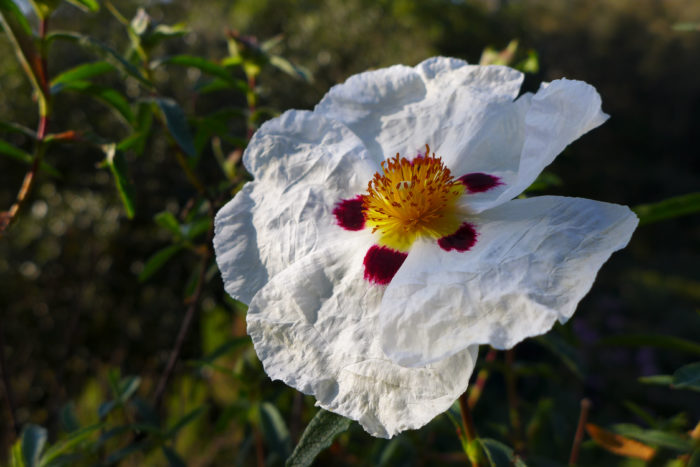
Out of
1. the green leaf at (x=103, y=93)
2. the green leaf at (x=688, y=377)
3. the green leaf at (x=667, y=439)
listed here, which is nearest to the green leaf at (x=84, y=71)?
the green leaf at (x=103, y=93)

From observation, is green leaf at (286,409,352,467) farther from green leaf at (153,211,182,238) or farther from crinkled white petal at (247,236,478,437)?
green leaf at (153,211,182,238)

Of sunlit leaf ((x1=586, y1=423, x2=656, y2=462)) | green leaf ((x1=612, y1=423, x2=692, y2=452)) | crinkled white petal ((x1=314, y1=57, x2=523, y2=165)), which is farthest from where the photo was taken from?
sunlit leaf ((x1=586, y1=423, x2=656, y2=462))

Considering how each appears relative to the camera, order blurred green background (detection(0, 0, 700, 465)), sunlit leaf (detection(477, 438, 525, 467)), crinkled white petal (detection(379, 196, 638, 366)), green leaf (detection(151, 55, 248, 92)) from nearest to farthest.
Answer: crinkled white petal (detection(379, 196, 638, 366)) < sunlit leaf (detection(477, 438, 525, 467)) < green leaf (detection(151, 55, 248, 92)) < blurred green background (detection(0, 0, 700, 465))

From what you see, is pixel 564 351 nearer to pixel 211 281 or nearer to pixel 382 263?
pixel 382 263

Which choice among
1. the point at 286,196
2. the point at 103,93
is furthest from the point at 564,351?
→ the point at 103,93

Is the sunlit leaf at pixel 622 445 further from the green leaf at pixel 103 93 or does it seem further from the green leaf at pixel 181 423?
→ the green leaf at pixel 103 93

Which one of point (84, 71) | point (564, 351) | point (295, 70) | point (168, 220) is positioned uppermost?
point (84, 71)

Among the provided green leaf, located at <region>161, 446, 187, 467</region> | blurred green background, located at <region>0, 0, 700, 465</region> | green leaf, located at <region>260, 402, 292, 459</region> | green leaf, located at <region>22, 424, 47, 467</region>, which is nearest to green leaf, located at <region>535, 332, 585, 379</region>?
blurred green background, located at <region>0, 0, 700, 465</region>
